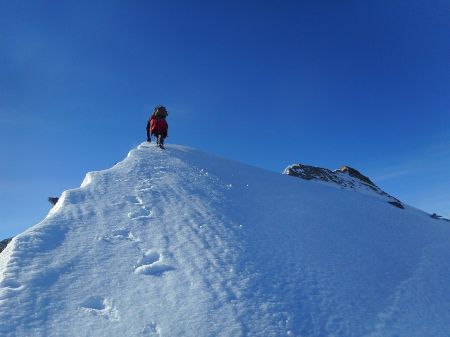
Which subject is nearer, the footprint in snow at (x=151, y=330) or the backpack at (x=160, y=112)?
the footprint in snow at (x=151, y=330)

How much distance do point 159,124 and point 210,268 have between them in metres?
12.3

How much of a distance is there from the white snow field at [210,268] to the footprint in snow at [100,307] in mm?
21

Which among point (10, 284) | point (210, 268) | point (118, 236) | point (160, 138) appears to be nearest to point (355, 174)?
point (160, 138)

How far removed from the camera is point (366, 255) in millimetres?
10805

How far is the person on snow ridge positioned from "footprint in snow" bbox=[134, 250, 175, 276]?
11065mm

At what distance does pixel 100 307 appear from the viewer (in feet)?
22.8

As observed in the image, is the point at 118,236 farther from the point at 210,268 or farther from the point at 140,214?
Answer: the point at 210,268

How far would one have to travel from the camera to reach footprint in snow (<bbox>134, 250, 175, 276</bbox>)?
8.09 meters

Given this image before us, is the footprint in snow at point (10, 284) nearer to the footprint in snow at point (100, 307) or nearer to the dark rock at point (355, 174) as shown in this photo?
the footprint in snow at point (100, 307)

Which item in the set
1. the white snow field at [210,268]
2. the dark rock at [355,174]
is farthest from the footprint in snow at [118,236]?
the dark rock at [355,174]

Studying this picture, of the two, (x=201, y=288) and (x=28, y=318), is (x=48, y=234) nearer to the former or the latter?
(x=28, y=318)

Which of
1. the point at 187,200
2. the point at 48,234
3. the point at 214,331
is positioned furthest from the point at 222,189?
the point at 214,331

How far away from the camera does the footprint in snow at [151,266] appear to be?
8.09m

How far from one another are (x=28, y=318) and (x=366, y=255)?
865cm
